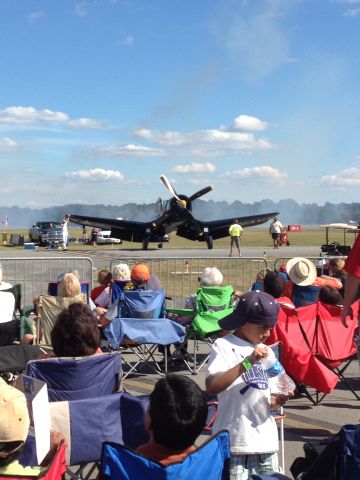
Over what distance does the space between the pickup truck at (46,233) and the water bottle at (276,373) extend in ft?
142

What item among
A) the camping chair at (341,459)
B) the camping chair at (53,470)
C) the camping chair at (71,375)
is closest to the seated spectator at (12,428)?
the camping chair at (53,470)

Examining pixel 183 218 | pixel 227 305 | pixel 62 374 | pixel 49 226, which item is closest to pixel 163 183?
pixel 183 218

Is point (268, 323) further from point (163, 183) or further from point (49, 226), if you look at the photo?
point (49, 226)

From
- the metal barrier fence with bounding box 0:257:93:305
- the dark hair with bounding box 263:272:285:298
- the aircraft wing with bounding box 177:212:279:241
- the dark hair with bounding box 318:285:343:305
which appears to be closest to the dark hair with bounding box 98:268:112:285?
the dark hair with bounding box 263:272:285:298

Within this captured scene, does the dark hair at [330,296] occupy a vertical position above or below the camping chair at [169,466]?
above

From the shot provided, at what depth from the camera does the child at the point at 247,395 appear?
353 cm

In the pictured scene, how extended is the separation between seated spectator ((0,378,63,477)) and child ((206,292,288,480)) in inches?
43.1

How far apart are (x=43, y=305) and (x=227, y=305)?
7.82 ft

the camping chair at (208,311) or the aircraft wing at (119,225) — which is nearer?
the camping chair at (208,311)

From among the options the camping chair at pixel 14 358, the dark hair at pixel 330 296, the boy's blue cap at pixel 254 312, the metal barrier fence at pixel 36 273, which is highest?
the boy's blue cap at pixel 254 312

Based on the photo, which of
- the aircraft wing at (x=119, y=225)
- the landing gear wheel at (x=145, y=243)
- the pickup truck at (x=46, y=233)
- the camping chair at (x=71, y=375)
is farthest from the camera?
the pickup truck at (x=46, y=233)

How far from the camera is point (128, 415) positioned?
4152 millimetres

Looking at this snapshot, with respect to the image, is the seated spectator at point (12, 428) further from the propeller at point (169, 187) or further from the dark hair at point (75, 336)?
the propeller at point (169, 187)

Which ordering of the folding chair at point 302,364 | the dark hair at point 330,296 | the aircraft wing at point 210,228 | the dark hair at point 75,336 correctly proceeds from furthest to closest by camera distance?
the aircraft wing at point 210,228 < the dark hair at point 330,296 < the folding chair at point 302,364 < the dark hair at point 75,336
